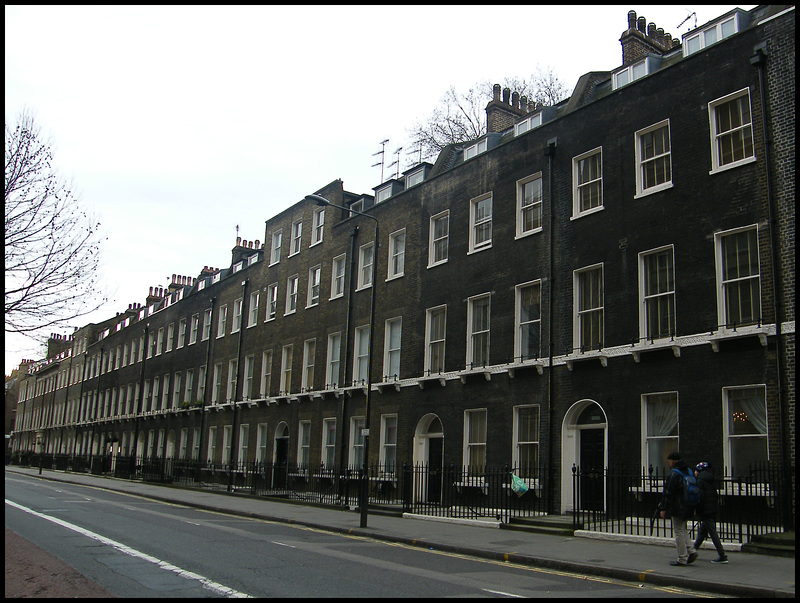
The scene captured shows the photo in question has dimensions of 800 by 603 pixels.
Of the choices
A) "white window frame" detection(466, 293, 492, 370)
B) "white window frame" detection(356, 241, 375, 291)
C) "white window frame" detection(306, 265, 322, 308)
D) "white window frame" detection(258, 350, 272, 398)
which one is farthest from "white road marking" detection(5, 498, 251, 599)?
"white window frame" detection(258, 350, 272, 398)

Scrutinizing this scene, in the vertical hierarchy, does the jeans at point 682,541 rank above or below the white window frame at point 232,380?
below

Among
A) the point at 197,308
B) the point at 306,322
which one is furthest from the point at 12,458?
the point at 306,322

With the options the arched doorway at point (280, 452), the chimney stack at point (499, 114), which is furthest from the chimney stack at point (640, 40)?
the arched doorway at point (280, 452)

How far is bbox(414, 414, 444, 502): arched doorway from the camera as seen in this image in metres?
23.9

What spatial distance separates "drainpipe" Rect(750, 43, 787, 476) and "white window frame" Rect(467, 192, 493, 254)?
899 cm

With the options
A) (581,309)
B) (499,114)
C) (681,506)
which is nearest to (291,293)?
(499,114)

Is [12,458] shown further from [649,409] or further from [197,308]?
[649,409]

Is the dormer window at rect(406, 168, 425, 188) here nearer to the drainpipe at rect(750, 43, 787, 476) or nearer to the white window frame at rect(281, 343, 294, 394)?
the white window frame at rect(281, 343, 294, 394)

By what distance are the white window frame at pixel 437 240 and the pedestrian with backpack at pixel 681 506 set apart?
14112mm

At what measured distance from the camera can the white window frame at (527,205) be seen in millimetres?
21328

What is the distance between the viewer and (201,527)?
16875 millimetres

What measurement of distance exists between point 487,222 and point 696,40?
8019 millimetres

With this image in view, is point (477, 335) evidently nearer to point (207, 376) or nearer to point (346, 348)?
point (346, 348)

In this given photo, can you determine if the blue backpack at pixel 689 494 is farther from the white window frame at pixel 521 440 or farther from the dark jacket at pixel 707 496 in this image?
the white window frame at pixel 521 440
